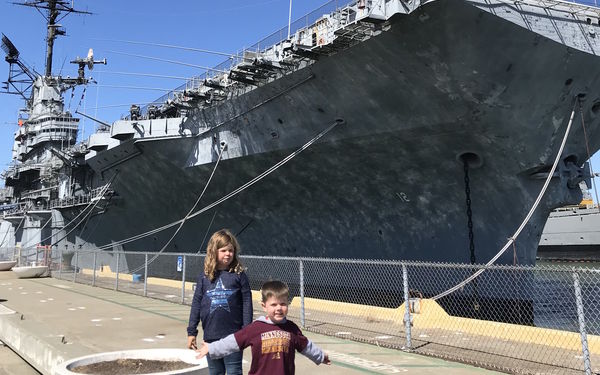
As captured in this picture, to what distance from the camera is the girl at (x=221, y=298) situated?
311 cm

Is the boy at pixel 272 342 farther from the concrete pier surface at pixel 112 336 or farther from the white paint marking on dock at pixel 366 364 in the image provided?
the white paint marking on dock at pixel 366 364

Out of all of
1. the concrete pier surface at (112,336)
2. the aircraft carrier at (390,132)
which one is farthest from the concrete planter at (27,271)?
the concrete pier surface at (112,336)

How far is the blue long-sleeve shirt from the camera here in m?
3.11

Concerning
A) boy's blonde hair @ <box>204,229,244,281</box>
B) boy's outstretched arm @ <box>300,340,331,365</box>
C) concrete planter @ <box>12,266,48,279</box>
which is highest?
boy's blonde hair @ <box>204,229,244,281</box>

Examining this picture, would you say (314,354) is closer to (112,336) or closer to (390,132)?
(112,336)

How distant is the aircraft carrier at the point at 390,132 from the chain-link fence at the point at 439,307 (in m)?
0.68

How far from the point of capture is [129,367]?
3.62 meters

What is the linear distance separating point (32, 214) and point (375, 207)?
64.3 ft

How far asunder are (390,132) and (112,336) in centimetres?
658

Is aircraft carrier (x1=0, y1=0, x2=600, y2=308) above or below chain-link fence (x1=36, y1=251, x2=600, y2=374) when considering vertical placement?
above

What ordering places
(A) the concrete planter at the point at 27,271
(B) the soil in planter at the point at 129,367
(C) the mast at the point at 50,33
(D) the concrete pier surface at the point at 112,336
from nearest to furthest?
(B) the soil in planter at the point at 129,367 < (D) the concrete pier surface at the point at 112,336 < (A) the concrete planter at the point at 27,271 < (C) the mast at the point at 50,33

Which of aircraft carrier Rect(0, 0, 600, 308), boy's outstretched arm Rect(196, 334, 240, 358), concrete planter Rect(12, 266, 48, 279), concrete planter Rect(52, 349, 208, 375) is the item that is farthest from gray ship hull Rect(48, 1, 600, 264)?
boy's outstretched arm Rect(196, 334, 240, 358)

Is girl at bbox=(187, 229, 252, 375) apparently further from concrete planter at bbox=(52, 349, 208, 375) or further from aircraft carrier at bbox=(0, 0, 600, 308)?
aircraft carrier at bbox=(0, 0, 600, 308)

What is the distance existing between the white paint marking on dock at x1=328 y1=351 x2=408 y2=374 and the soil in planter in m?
2.08
